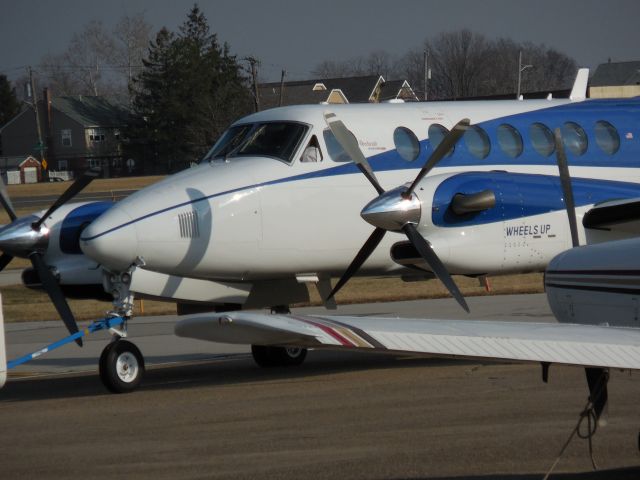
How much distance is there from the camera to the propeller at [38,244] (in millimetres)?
13984

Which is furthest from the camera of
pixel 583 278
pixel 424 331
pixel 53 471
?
pixel 53 471

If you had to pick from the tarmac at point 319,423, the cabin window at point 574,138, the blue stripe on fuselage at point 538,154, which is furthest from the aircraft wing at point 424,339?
the cabin window at point 574,138

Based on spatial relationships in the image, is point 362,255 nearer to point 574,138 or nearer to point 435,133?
point 435,133

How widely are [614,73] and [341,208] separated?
3016 inches

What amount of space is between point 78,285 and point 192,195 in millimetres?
2635

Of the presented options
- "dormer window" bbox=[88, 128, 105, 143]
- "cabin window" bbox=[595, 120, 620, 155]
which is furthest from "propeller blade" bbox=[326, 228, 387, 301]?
"dormer window" bbox=[88, 128, 105, 143]

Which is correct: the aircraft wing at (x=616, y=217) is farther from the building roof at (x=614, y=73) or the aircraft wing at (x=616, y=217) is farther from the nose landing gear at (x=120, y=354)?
the building roof at (x=614, y=73)

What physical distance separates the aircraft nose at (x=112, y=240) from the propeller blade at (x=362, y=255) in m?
2.54

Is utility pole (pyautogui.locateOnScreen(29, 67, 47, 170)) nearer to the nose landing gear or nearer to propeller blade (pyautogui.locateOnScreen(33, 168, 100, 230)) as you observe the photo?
propeller blade (pyautogui.locateOnScreen(33, 168, 100, 230))

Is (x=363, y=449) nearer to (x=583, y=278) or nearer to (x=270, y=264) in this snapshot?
(x=583, y=278)

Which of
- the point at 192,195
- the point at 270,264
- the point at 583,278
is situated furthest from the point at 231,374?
the point at 583,278

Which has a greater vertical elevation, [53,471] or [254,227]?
[254,227]

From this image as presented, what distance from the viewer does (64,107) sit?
104 meters

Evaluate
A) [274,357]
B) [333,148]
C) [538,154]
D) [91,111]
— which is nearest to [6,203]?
[274,357]
